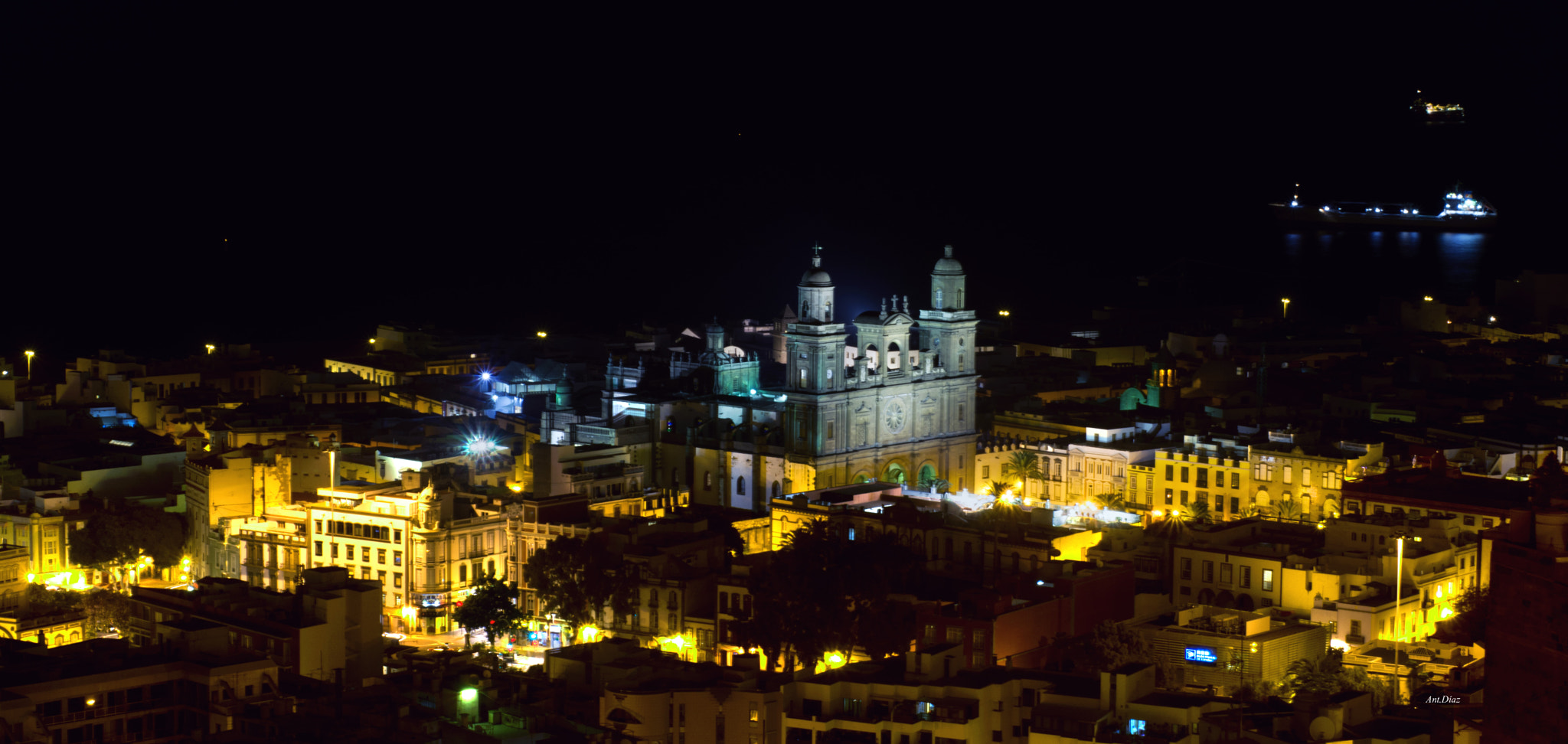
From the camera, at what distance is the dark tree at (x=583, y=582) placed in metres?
42.6

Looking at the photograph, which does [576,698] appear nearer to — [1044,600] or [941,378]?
[1044,600]

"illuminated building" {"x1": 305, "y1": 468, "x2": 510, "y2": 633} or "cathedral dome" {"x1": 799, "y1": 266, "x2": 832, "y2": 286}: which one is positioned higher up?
"cathedral dome" {"x1": 799, "y1": 266, "x2": 832, "y2": 286}

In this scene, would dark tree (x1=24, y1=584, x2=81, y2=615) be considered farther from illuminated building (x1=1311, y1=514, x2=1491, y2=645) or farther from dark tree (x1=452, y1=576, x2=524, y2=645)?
illuminated building (x1=1311, y1=514, x2=1491, y2=645)

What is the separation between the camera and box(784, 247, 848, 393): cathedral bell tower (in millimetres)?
58812

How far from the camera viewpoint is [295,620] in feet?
124

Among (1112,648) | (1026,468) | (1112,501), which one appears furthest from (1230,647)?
(1026,468)

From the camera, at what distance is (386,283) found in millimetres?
160000

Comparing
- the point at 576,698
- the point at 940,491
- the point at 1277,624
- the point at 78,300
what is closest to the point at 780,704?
the point at 576,698

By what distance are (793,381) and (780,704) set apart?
2651 cm

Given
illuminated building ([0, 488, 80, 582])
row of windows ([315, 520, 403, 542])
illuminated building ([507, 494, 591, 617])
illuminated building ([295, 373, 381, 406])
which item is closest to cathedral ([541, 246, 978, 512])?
illuminated building ([507, 494, 591, 617])

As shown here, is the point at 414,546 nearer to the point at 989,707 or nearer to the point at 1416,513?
the point at 989,707

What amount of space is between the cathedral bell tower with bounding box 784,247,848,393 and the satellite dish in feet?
102

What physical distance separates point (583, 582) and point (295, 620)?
690 centimetres

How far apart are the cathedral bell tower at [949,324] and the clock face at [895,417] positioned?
6.77ft
